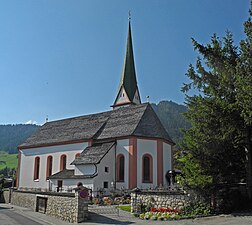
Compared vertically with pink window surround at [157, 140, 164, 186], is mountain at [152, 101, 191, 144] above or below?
above

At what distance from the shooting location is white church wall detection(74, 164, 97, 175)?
33375 mm

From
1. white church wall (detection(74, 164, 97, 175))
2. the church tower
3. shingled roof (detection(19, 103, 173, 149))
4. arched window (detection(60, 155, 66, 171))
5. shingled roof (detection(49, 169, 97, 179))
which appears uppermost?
the church tower

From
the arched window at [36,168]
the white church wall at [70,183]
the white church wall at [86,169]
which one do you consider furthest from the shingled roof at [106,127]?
the white church wall at [70,183]

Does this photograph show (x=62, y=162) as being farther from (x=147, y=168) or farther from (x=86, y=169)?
(x=147, y=168)

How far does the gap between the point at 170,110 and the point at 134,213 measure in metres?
118

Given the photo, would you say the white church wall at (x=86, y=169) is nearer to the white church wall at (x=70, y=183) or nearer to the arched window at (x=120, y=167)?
the white church wall at (x=70, y=183)

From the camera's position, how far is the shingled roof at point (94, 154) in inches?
1334

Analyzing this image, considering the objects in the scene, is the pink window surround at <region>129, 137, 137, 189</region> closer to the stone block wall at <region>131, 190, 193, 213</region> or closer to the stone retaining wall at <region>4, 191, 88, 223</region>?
the stone retaining wall at <region>4, 191, 88, 223</region>

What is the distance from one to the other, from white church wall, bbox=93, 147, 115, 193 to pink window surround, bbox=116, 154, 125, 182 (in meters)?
0.45

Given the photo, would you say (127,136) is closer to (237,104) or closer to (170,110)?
(237,104)

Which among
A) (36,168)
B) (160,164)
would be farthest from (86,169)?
(36,168)

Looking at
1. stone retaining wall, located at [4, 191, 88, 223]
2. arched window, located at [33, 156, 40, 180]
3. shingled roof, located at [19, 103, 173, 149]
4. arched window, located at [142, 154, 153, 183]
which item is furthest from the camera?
arched window, located at [33, 156, 40, 180]

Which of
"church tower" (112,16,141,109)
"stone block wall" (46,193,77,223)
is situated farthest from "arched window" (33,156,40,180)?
"stone block wall" (46,193,77,223)

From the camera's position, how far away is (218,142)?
57.4 feet
